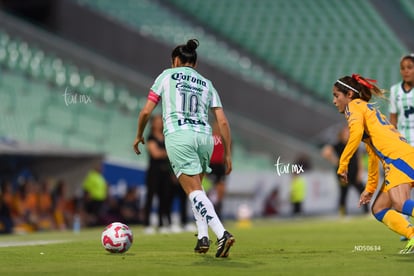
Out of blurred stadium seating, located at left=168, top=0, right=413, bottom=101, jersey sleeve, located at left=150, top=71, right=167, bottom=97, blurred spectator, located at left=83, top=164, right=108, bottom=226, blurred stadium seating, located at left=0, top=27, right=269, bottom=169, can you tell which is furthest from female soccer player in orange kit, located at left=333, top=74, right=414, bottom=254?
blurred stadium seating, located at left=168, top=0, right=413, bottom=101

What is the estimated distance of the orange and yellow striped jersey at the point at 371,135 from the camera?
8.83 meters

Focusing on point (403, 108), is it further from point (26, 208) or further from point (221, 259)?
Answer: point (26, 208)

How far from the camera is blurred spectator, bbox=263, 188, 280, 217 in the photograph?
25141mm

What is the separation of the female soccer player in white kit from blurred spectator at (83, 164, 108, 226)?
11517 millimetres

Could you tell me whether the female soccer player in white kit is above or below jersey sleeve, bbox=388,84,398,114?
below

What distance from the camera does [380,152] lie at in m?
9.02

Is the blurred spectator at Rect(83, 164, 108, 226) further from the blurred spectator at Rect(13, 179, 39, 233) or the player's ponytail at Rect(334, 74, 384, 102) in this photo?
the player's ponytail at Rect(334, 74, 384, 102)

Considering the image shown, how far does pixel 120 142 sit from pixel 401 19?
35.3ft

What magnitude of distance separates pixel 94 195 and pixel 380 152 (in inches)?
495

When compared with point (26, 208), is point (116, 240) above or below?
below

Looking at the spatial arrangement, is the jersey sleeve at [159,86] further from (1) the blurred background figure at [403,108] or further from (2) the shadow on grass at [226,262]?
(1) the blurred background figure at [403,108]

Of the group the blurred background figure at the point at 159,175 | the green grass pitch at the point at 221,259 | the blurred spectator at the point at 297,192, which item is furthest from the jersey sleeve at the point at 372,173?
the blurred spectator at the point at 297,192

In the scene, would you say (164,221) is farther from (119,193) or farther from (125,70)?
(125,70)

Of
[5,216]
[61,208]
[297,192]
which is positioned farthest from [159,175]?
[297,192]
